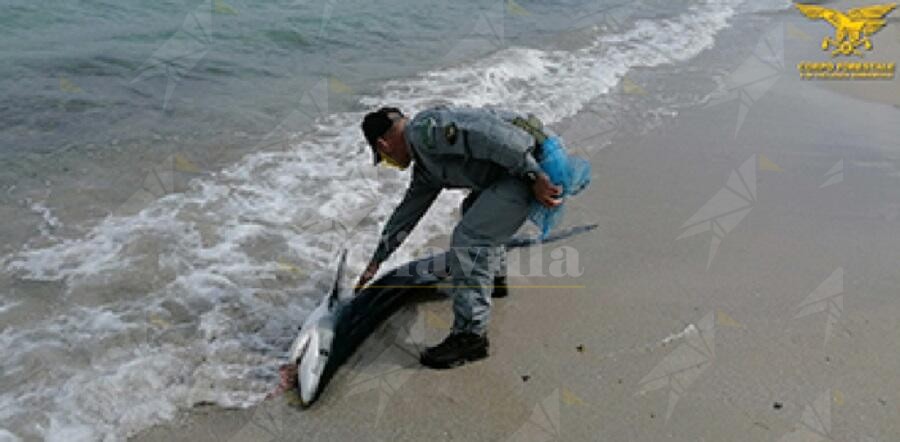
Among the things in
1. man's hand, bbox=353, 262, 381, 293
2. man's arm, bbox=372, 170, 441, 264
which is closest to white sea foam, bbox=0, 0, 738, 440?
man's hand, bbox=353, 262, 381, 293

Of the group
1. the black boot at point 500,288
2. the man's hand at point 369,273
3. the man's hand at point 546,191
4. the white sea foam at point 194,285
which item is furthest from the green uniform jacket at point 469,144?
the white sea foam at point 194,285

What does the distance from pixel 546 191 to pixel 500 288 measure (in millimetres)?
1342

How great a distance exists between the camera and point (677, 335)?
165 inches

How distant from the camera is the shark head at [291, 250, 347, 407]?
3574mm

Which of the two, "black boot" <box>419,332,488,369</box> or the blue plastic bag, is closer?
the blue plastic bag

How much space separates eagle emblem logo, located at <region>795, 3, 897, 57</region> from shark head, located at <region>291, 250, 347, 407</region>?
10844mm

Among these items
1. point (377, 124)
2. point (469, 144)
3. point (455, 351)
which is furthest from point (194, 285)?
point (469, 144)

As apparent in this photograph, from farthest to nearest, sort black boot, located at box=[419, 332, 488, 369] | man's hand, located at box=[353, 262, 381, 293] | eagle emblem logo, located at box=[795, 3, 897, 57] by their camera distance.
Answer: eagle emblem logo, located at box=[795, 3, 897, 57] < man's hand, located at box=[353, 262, 381, 293] < black boot, located at box=[419, 332, 488, 369]

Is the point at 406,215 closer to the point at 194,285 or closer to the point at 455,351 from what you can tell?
the point at 455,351

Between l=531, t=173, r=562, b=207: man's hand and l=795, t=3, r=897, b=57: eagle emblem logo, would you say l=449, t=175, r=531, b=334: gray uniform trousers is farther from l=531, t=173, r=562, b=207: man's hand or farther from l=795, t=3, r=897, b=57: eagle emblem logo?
l=795, t=3, r=897, b=57: eagle emblem logo

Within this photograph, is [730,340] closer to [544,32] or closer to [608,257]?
[608,257]

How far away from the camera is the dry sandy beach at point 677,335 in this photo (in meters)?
3.51

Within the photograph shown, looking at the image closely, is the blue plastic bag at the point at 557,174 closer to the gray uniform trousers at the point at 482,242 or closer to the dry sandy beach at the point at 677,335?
the gray uniform trousers at the point at 482,242

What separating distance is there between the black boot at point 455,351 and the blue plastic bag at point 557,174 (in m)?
0.78
